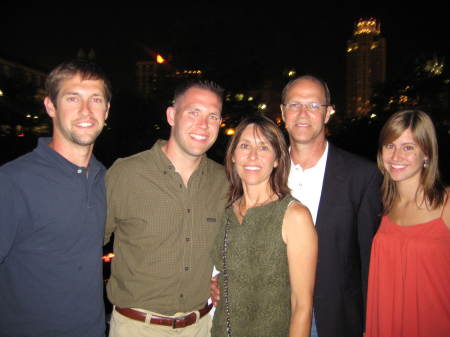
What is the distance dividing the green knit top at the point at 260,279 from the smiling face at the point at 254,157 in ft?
0.96

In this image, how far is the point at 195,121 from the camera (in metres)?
2.83

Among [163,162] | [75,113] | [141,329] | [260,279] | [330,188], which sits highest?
[75,113]

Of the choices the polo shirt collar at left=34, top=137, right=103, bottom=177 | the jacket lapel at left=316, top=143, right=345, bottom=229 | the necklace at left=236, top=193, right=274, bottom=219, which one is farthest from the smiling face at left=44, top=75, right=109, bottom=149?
the jacket lapel at left=316, top=143, right=345, bottom=229

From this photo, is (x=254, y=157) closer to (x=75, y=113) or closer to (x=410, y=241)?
(x=75, y=113)

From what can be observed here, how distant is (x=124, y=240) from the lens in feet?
8.55

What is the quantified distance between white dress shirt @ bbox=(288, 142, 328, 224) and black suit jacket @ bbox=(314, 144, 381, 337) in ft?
0.32

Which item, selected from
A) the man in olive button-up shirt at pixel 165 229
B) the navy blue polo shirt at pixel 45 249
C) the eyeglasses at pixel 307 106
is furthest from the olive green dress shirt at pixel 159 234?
the eyeglasses at pixel 307 106

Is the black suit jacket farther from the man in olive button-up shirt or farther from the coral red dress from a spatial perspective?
the man in olive button-up shirt

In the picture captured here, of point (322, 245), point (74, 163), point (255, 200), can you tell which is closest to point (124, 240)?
point (74, 163)

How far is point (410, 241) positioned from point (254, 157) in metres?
1.50

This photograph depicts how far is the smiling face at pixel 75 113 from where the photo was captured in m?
2.28

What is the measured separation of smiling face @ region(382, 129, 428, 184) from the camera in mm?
2779

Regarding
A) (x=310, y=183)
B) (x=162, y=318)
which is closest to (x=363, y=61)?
(x=310, y=183)

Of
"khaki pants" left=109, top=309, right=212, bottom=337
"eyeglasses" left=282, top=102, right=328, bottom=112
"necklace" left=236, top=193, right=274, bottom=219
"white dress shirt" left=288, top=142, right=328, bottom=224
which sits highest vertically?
"eyeglasses" left=282, top=102, right=328, bottom=112
